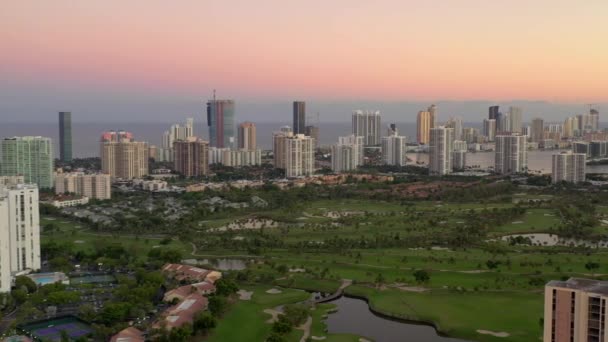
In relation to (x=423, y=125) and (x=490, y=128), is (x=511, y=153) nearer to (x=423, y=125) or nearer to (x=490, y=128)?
(x=423, y=125)

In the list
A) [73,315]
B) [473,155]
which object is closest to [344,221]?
[73,315]

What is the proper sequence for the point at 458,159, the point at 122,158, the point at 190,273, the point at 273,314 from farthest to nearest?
1. the point at 458,159
2. the point at 122,158
3. the point at 190,273
4. the point at 273,314

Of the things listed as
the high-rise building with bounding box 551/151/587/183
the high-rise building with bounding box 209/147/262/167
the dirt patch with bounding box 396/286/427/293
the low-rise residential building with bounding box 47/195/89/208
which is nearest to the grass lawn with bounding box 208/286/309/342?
the dirt patch with bounding box 396/286/427/293

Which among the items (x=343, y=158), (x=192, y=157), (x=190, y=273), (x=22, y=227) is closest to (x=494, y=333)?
(x=190, y=273)

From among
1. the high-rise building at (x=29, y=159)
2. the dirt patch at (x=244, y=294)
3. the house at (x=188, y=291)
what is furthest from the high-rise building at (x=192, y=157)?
the house at (x=188, y=291)

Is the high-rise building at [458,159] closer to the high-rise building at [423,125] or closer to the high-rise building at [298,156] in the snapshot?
the high-rise building at [298,156]
